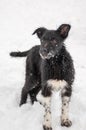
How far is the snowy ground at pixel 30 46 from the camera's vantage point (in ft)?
22.2

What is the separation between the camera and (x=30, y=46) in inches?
477

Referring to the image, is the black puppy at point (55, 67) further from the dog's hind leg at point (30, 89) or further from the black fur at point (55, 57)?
the dog's hind leg at point (30, 89)

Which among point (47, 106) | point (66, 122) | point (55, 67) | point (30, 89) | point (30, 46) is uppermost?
point (55, 67)

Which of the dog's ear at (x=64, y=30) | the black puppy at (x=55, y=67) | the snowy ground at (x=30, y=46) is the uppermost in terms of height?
the dog's ear at (x=64, y=30)

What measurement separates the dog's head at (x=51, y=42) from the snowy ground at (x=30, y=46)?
150 centimetres

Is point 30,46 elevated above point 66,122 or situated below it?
below

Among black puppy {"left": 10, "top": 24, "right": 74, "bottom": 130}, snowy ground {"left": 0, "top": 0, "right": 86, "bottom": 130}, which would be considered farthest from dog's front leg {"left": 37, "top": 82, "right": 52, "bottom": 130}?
snowy ground {"left": 0, "top": 0, "right": 86, "bottom": 130}

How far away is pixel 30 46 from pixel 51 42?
6313mm

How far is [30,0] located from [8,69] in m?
9.55

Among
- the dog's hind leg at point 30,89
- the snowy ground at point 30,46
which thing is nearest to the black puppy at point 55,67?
the snowy ground at point 30,46

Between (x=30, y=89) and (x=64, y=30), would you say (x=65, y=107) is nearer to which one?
(x=30, y=89)

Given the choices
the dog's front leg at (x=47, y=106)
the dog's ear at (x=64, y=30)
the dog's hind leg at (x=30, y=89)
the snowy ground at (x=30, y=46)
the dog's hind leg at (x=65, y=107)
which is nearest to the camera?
the dog's ear at (x=64, y=30)

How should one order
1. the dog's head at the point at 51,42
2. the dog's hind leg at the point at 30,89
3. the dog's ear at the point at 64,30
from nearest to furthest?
the dog's head at the point at 51,42, the dog's ear at the point at 64,30, the dog's hind leg at the point at 30,89

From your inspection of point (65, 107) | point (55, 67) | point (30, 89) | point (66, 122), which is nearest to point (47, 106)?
point (65, 107)
